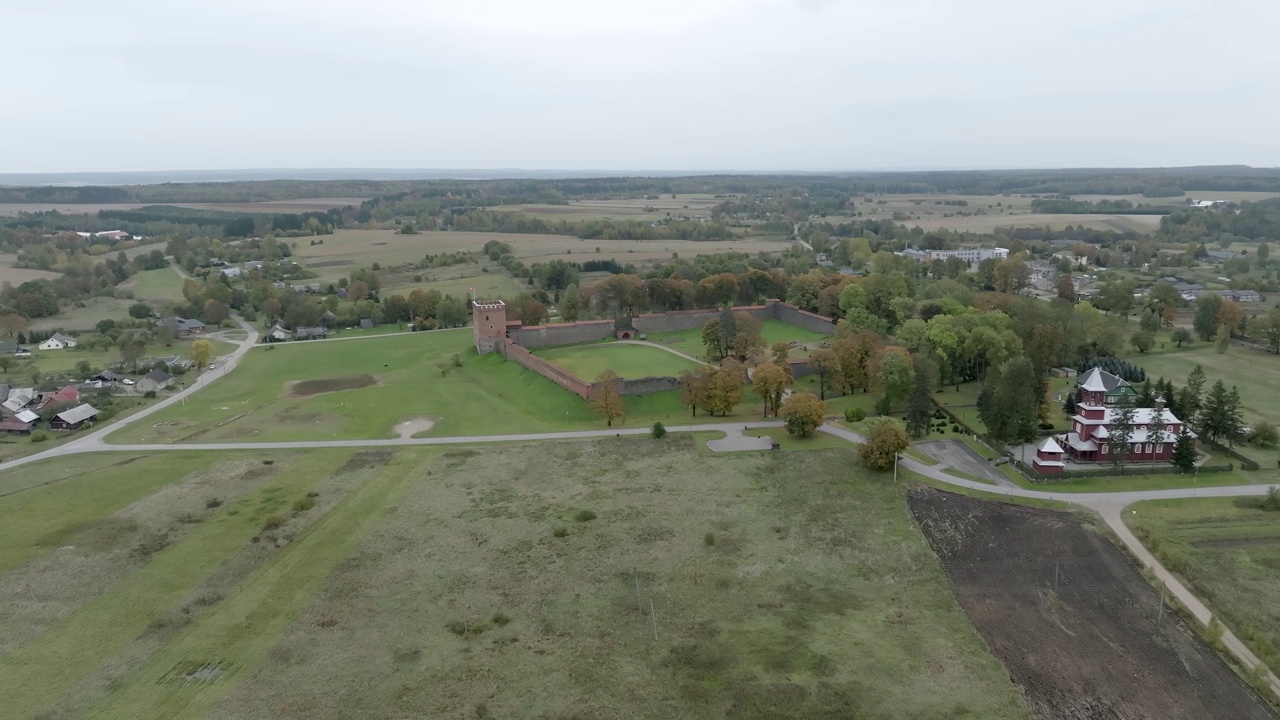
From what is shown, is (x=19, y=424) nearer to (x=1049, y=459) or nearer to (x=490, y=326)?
(x=490, y=326)

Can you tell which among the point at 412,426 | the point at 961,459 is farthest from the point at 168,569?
the point at 961,459

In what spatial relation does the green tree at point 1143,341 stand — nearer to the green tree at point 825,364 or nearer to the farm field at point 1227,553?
the green tree at point 825,364

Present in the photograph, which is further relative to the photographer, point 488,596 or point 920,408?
point 920,408

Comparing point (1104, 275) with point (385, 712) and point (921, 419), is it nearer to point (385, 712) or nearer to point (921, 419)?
point (921, 419)

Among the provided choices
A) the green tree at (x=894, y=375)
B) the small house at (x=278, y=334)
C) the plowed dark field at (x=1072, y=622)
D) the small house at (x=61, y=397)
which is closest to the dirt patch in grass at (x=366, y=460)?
the small house at (x=61, y=397)

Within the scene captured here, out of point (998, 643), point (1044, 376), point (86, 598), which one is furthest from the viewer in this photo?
point (1044, 376)

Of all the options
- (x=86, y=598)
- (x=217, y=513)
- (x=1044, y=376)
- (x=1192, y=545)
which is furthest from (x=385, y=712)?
(x=1044, y=376)
